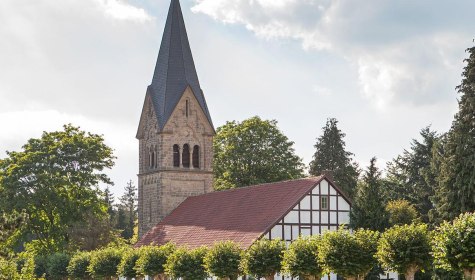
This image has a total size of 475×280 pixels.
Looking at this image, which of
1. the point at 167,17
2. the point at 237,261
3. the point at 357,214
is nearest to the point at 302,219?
the point at 357,214

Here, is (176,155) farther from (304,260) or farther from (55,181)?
(304,260)

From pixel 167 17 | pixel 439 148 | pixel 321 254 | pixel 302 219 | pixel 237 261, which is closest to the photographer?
pixel 321 254

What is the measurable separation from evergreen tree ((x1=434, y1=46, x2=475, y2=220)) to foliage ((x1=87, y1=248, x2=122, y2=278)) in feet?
69.7

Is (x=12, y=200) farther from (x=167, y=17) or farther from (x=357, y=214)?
(x=357, y=214)

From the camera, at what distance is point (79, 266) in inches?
2456

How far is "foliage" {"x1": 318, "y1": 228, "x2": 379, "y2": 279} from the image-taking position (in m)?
42.0

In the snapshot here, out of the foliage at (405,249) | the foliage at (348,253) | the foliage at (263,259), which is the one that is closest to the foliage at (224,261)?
the foliage at (263,259)

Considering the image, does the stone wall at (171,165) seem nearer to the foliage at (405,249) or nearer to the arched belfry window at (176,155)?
the arched belfry window at (176,155)

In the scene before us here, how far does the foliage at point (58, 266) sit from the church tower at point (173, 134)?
644cm

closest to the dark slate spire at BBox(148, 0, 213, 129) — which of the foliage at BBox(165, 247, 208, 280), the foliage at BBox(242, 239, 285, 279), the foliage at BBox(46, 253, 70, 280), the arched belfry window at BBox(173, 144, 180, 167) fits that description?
the arched belfry window at BBox(173, 144, 180, 167)

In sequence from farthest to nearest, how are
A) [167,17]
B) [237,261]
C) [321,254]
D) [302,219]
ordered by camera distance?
[167,17], [302,219], [237,261], [321,254]

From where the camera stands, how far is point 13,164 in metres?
70.7

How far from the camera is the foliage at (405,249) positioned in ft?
132

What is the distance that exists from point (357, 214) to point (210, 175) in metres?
18.2
